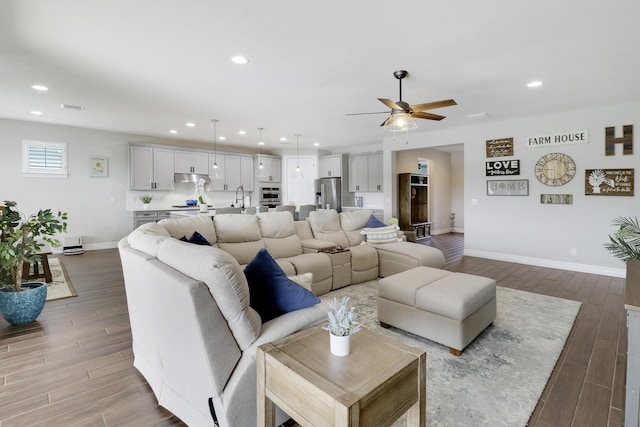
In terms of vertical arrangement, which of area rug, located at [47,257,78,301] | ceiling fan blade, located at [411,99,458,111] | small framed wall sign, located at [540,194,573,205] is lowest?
area rug, located at [47,257,78,301]

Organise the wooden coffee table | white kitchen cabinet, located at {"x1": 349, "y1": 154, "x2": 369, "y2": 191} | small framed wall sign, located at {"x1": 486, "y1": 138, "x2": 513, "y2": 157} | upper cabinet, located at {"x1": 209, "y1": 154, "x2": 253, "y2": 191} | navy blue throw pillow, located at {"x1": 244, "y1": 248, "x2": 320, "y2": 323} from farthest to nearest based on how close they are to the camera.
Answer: white kitchen cabinet, located at {"x1": 349, "y1": 154, "x2": 369, "y2": 191}
upper cabinet, located at {"x1": 209, "y1": 154, "x2": 253, "y2": 191}
small framed wall sign, located at {"x1": 486, "y1": 138, "x2": 513, "y2": 157}
navy blue throw pillow, located at {"x1": 244, "y1": 248, "x2": 320, "y2": 323}
the wooden coffee table

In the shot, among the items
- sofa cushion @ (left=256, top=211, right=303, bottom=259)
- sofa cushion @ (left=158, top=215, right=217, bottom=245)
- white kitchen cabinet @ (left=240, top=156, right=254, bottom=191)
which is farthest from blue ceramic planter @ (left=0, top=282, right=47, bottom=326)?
white kitchen cabinet @ (left=240, top=156, right=254, bottom=191)

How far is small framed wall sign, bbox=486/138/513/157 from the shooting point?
564 cm

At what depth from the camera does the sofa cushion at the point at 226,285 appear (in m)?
1.37

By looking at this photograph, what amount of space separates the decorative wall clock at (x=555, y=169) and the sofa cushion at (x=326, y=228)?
364cm

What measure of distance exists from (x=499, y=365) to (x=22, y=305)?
420cm

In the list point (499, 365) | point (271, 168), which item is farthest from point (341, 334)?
point (271, 168)

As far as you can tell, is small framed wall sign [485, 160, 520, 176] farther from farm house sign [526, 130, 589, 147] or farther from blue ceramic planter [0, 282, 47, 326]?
blue ceramic planter [0, 282, 47, 326]

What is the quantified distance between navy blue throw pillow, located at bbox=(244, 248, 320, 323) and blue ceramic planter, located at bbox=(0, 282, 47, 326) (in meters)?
2.63

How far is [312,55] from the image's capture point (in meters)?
3.03

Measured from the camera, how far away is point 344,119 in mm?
5621

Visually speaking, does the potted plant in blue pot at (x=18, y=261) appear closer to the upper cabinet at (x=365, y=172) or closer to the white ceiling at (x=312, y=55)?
the white ceiling at (x=312, y=55)

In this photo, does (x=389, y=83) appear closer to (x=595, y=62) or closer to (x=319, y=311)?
(x=595, y=62)

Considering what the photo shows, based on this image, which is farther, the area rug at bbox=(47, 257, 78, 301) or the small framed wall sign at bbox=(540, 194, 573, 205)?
the small framed wall sign at bbox=(540, 194, 573, 205)
